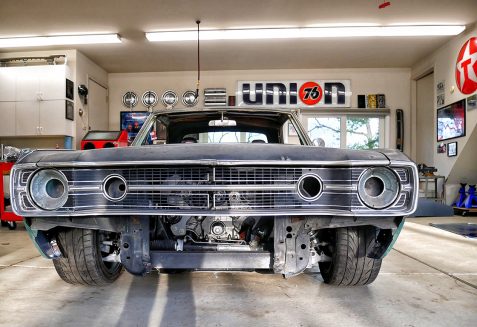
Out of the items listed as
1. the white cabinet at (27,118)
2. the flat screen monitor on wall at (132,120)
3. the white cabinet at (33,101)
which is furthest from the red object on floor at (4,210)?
the flat screen monitor on wall at (132,120)

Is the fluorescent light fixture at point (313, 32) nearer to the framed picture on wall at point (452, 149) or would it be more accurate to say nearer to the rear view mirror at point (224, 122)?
the framed picture on wall at point (452, 149)

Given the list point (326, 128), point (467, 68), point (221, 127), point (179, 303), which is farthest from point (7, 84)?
point (467, 68)

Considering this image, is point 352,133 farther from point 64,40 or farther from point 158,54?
point 64,40

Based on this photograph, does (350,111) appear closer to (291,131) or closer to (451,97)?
(451,97)

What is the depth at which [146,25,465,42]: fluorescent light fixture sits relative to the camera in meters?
6.27

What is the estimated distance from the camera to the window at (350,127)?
8.65m

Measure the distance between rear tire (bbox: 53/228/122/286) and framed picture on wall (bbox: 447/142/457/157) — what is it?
7030mm

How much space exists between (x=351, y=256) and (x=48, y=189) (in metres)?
1.51

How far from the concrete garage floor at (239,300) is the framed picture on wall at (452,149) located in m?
4.97

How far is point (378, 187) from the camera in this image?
1.54 m

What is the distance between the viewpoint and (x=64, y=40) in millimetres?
6793

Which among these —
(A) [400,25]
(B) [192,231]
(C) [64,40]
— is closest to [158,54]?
(C) [64,40]

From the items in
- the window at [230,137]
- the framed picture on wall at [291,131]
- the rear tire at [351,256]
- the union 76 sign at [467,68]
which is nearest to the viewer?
the rear tire at [351,256]

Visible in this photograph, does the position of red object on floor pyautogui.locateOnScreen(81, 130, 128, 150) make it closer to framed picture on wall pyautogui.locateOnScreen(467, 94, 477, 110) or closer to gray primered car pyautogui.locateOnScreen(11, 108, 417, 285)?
gray primered car pyautogui.locateOnScreen(11, 108, 417, 285)
